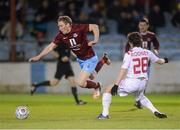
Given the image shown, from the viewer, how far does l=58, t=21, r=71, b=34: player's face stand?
15484mm

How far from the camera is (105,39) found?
26016mm

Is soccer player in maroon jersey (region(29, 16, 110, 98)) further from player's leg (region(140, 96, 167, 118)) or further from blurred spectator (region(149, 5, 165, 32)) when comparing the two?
blurred spectator (region(149, 5, 165, 32))

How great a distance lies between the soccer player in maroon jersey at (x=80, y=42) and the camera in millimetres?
15570

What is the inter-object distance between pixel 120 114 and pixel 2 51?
1089cm

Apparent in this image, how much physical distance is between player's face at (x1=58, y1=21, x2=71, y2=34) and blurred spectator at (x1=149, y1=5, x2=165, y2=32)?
10927 millimetres

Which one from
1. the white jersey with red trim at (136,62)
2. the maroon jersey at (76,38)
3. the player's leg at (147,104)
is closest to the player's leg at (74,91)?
the maroon jersey at (76,38)

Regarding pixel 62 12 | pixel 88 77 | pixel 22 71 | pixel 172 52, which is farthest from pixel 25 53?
pixel 88 77

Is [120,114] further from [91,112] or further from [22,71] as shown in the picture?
[22,71]

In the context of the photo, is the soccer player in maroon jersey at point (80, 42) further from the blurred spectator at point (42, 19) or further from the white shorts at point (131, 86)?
the blurred spectator at point (42, 19)

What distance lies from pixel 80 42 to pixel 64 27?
71cm

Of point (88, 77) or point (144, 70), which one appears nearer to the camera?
point (144, 70)

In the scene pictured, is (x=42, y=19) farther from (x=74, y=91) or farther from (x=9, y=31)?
(x=74, y=91)

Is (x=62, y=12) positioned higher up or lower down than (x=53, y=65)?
higher up

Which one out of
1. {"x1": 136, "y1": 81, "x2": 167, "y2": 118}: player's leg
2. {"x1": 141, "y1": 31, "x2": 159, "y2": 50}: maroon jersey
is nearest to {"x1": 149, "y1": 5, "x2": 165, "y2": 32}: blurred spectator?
{"x1": 141, "y1": 31, "x2": 159, "y2": 50}: maroon jersey
